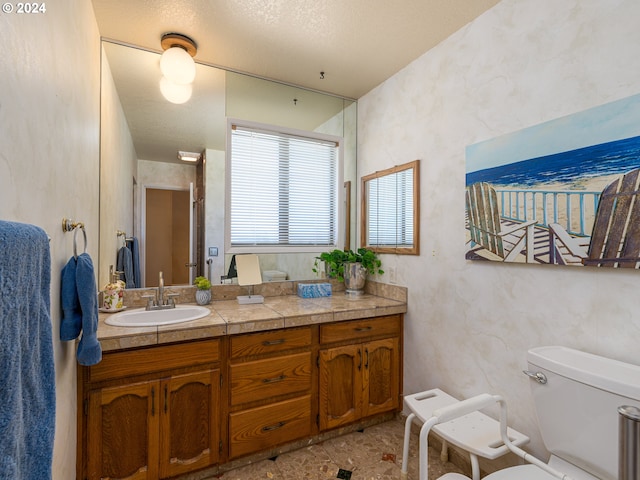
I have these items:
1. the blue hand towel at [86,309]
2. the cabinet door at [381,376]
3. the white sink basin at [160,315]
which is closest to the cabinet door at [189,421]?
the white sink basin at [160,315]

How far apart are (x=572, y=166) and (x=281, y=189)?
1.82 metres

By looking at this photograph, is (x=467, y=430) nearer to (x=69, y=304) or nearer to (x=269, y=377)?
(x=269, y=377)

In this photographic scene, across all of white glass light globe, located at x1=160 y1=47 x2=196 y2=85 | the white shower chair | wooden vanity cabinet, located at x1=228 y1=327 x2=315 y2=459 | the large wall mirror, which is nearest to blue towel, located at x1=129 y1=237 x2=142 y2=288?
the large wall mirror

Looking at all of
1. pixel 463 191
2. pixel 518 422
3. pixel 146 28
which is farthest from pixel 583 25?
pixel 146 28

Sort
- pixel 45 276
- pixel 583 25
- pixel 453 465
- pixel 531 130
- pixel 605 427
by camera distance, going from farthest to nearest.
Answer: pixel 453 465 → pixel 531 130 → pixel 583 25 → pixel 605 427 → pixel 45 276

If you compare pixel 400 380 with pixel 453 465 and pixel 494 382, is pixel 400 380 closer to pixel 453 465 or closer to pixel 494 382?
pixel 453 465

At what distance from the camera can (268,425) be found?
1841 millimetres

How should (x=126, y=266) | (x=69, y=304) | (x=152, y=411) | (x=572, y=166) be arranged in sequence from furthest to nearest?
(x=126, y=266) < (x=152, y=411) < (x=572, y=166) < (x=69, y=304)

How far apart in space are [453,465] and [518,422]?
53 centimetres

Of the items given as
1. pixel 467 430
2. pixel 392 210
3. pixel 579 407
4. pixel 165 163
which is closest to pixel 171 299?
pixel 165 163

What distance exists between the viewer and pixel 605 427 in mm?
1058

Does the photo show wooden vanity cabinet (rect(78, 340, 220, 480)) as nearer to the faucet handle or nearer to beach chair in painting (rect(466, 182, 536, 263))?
the faucet handle

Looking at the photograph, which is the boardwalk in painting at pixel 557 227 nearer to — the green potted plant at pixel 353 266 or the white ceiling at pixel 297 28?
the green potted plant at pixel 353 266

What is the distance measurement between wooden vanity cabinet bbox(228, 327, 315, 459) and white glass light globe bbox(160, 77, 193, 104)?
154 centimetres
